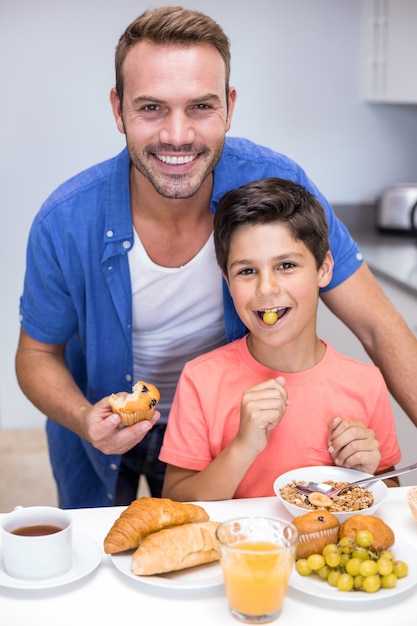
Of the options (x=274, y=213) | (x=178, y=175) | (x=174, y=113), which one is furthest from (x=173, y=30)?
(x=274, y=213)

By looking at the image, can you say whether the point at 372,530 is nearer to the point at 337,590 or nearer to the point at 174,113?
the point at 337,590

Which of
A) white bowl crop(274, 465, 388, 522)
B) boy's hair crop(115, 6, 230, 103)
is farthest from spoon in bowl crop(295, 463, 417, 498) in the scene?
boy's hair crop(115, 6, 230, 103)

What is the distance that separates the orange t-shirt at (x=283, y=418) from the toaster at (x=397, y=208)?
1.90m

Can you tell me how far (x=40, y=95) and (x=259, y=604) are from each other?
286 centimetres

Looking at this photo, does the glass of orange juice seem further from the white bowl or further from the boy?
the boy

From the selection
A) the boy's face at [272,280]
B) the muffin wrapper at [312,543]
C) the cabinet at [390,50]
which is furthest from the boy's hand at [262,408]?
the cabinet at [390,50]

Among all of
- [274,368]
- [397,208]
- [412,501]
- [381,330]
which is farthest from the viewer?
[397,208]

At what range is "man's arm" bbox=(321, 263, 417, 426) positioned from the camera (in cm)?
173

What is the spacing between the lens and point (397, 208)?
3.52 metres

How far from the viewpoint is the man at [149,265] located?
1633 mm

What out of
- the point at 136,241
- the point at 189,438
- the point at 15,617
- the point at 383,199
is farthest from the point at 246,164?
the point at 383,199

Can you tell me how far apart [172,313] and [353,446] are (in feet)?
1.94

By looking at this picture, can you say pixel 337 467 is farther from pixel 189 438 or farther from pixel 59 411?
pixel 59 411

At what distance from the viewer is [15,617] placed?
1008mm
